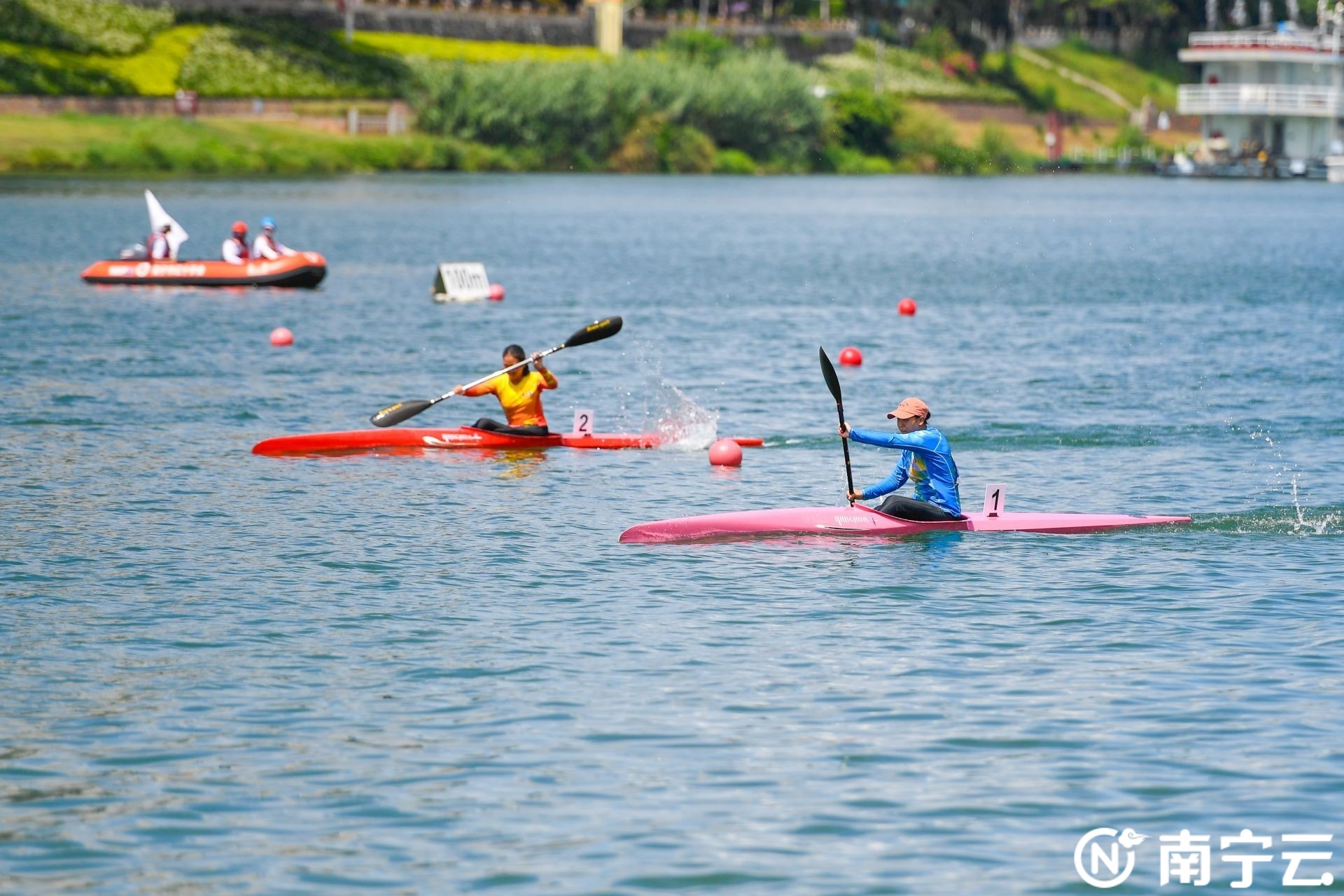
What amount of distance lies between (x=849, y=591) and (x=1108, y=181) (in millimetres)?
142461

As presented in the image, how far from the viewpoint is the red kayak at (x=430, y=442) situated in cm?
2828

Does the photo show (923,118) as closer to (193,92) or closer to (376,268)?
(193,92)

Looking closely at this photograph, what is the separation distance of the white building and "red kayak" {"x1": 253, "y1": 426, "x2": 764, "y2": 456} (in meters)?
135

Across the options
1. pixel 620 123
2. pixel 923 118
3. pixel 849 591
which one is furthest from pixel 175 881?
pixel 923 118

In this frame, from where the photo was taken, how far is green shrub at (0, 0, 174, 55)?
117812 mm

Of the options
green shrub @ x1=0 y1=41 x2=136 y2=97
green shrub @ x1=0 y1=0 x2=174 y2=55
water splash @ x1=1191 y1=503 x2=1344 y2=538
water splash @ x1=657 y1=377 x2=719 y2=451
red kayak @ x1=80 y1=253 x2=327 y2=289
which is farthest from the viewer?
green shrub @ x1=0 y1=0 x2=174 y2=55

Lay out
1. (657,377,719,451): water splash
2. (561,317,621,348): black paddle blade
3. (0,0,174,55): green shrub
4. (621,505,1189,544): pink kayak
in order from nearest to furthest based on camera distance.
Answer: (621,505,1189,544): pink kayak, (561,317,621,348): black paddle blade, (657,377,719,451): water splash, (0,0,174,55): green shrub

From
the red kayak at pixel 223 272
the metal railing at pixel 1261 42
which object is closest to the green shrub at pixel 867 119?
the metal railing at pixel 1261 42

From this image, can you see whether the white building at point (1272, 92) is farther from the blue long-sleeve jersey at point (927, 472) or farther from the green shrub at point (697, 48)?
the blue long-sleeve jersey at point (927, 472)

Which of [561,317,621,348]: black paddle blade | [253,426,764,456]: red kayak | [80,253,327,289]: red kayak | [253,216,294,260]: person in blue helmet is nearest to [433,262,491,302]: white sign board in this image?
[80,253,327,289]: red kayak

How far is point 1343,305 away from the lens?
54406 mm

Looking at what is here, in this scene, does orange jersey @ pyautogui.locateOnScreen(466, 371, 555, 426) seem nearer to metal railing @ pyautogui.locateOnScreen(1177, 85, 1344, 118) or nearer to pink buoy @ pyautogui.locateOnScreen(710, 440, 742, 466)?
pink buoy @ pyautogui.locateOnScreen(710, 440, 742, 466)

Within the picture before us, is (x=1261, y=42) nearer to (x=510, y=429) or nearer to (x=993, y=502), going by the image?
(x=510, y=429)

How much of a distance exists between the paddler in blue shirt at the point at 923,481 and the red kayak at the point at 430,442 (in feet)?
23.5
